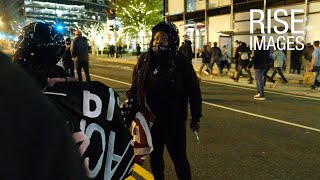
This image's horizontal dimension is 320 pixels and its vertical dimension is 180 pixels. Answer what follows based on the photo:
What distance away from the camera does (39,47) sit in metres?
2.46

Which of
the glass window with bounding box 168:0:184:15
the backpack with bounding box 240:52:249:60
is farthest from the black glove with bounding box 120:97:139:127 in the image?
the glass window with bounding box 168:0:184:15

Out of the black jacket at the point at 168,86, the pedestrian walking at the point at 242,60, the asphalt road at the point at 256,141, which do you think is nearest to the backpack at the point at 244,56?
the pedestrian walking at the point at 242,60

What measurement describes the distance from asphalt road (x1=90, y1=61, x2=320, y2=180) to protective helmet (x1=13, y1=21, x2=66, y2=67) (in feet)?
8.86

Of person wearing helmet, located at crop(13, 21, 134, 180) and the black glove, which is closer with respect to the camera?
person wearing helmet, located at crop(13, 21, 134, 180)

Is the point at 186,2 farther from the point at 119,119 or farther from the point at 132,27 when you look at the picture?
the point at 119,119

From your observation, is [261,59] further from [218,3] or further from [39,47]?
[218,3]

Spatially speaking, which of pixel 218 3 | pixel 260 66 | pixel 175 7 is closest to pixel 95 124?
pixel 260 66

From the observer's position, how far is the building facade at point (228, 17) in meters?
22.5

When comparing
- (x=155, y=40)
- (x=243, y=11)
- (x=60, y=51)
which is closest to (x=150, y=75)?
(x=155, y=40)

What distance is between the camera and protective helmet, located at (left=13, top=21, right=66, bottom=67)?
2429 mm

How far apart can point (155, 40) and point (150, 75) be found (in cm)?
32

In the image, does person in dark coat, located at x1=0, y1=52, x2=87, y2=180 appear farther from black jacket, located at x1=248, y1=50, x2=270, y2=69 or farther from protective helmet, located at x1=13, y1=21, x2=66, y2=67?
black jacket, located at x1=248, y1=50, x2=270, y2=69

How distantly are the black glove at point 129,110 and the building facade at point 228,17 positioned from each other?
17.3 metres

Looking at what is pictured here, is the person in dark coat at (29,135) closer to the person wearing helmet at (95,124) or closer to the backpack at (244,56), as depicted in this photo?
the person wearing helmet at (95,124)
